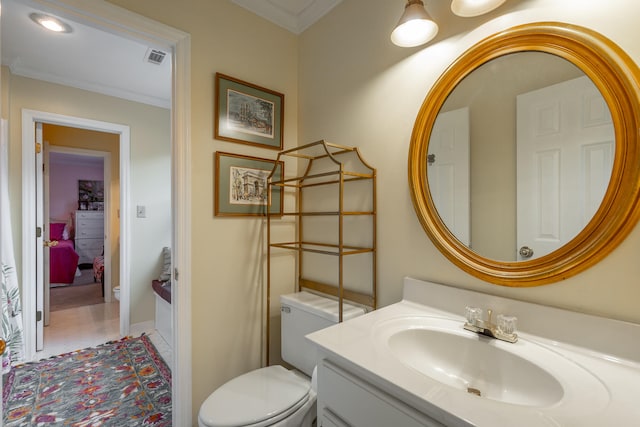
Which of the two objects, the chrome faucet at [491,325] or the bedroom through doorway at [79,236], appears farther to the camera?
the bedroom through doorway at [79,236]

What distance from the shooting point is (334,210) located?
63.8 inches

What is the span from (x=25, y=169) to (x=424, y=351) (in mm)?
3243

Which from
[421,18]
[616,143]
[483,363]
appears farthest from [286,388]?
[421,18]

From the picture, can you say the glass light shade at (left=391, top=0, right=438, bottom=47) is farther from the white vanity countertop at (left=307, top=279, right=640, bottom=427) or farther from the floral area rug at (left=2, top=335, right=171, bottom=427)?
the floral area rug at (left=2, top=335, right=171, bottom=427)

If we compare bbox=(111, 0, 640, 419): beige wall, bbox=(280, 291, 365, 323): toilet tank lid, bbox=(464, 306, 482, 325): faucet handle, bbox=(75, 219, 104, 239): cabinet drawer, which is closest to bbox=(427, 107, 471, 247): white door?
bbox=(111, 0, 640, 419): beige wall

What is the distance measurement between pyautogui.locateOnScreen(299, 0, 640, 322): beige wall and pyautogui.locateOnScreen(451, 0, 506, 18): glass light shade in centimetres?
8

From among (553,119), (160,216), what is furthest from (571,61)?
(160,216)

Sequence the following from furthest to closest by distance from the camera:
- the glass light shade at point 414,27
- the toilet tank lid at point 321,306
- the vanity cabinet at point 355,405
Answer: the toilet tank lid at point 321,306 → the glass light shade at point 414,27 → the vanity cabinet at point 355,405

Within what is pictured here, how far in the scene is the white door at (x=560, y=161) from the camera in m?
0.83

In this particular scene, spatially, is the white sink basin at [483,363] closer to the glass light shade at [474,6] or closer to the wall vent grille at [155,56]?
the glass light shade at [474,6]

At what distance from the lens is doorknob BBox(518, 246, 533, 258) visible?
94 centimetres

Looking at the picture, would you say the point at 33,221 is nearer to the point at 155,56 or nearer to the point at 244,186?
the point at 155,56

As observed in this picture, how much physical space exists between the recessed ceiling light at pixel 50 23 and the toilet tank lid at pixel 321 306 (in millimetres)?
2230

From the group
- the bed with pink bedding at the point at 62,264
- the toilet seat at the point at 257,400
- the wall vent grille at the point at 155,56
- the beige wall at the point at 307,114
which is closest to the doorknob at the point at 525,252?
the beige wall at the point at 307,114
